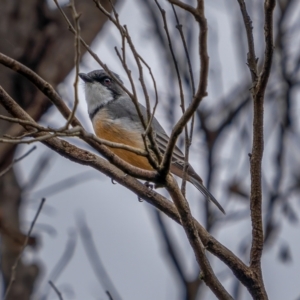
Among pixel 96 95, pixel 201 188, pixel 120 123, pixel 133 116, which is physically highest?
pixel 96 95

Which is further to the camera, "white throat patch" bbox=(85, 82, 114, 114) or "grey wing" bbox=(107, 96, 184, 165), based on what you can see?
"white throat patch" bbox=(85, 82, 114, 114)

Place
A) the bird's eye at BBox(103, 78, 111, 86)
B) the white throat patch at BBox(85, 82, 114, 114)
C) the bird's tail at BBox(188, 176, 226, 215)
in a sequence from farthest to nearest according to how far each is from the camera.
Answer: the bird's eye at BBox(103, 78, 111, 86) < the white throat patch at BBox(85, 82, 114, 114) < the bird's tail at BBox(188, 176, 226, 215)

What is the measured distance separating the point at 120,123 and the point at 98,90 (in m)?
0.86

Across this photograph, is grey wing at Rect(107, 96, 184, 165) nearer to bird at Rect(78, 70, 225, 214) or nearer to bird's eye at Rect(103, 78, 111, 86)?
bird at Rect(78, 70, 225, 214)

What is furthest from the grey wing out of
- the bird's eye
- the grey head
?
the bird's eye

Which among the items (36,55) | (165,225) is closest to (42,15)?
(36,55)

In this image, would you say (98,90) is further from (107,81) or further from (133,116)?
(133,116)

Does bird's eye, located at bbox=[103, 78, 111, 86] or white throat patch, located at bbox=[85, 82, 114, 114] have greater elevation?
bird's eye, located at bbox=[103, 78, 111, 86]

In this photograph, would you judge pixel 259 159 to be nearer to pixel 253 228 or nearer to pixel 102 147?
pixel 253 228

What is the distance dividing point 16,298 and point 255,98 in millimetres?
5145

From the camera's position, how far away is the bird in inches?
258

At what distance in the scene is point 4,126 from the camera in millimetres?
7727

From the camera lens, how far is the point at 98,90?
7824mm

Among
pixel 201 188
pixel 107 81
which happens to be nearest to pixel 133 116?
pixel 107 81
